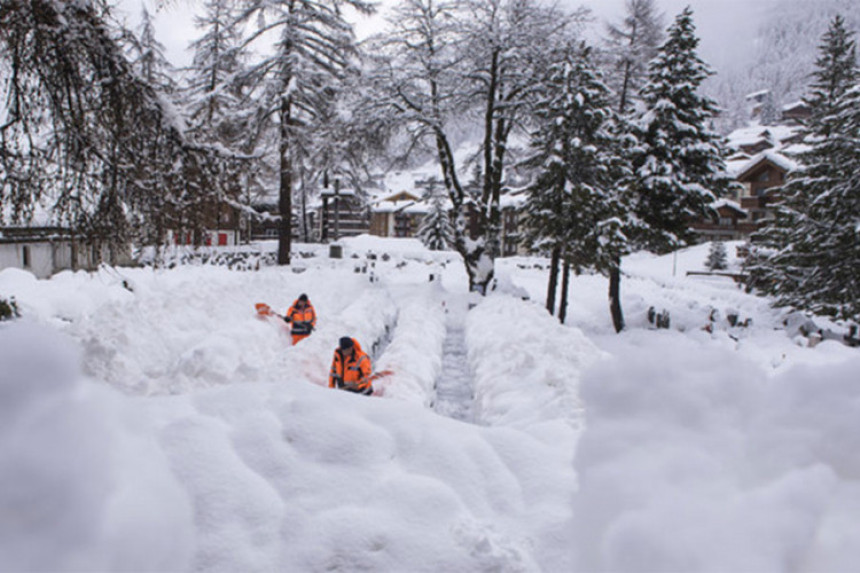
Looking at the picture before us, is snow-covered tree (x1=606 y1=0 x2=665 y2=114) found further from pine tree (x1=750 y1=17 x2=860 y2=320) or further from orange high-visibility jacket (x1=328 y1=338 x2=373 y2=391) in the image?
orange high-visibility jacket (x1=328 y1=338 x2=373 y2=391)

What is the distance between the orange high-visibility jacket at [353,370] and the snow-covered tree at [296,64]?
637 inches

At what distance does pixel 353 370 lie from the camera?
6816mm

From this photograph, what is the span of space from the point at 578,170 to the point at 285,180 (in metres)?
13.3

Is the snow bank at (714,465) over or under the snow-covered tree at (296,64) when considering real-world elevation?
under

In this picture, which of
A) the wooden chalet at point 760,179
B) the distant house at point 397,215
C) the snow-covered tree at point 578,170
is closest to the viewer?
the snow-covered tree at point 578,170

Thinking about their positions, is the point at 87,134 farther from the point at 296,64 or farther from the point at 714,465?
the point at 296,64

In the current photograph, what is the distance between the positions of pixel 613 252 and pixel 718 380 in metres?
17.7

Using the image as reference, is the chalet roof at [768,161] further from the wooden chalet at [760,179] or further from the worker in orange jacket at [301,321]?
the worker in orange jacket at [301,321]

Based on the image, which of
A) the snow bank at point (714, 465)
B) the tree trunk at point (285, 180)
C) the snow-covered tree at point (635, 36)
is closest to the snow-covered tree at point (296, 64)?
the tree trunk at point (285, 180)

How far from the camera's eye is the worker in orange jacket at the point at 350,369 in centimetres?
675

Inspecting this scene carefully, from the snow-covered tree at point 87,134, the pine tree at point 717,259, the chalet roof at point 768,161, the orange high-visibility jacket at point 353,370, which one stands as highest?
the chalet roof at point 768,161

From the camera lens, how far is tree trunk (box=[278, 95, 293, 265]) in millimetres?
21016

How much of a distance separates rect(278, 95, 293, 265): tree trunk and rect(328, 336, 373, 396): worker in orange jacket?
15881 mm

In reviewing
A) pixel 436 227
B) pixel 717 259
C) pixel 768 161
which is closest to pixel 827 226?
pixel 717 259
